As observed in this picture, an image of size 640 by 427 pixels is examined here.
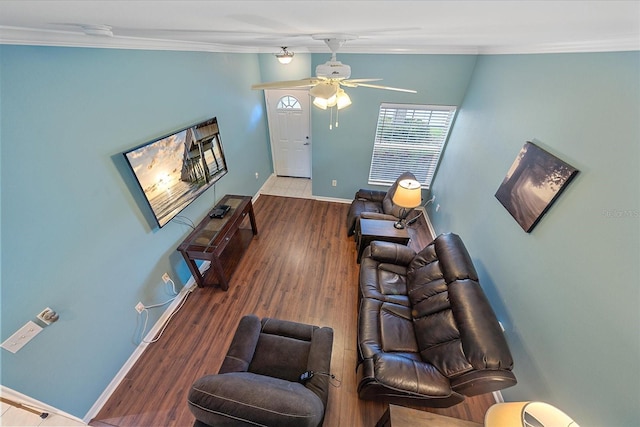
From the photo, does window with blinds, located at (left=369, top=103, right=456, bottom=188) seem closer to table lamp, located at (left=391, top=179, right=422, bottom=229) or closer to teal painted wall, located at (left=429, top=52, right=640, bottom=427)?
teal painted wall, located at (left=429, top=52, right=640, bottom=427)

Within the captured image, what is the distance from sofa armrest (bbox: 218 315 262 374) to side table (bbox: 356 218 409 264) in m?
1.56

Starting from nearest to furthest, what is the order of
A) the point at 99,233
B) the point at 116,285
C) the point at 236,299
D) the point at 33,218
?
the point at 33,218 < the point at 99,233 < the point at 116,285 < the point at 236,299

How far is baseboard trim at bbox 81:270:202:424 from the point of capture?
A: 1.80 meters

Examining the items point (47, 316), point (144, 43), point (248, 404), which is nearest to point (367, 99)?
point (144, 43)

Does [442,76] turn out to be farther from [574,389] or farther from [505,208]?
[574,389]

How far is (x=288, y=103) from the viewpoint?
4.26 m

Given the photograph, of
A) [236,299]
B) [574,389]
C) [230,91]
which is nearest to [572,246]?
[574,389]

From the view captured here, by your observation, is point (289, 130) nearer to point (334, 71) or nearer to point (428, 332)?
point (334, 71)

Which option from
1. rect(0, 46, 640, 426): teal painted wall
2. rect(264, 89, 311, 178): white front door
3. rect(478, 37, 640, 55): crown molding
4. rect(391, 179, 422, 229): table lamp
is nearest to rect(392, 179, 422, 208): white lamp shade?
rect(391, 179, 422, 229): table lamp

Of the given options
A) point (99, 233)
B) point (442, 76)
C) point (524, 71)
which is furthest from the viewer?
point (442, 76)

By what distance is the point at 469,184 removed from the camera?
2783 mm

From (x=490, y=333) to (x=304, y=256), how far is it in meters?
2.21

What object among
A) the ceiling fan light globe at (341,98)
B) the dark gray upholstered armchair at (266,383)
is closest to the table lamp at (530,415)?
the dark gray upholstered armchair at (266,383)

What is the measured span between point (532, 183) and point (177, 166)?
10.3 feet
